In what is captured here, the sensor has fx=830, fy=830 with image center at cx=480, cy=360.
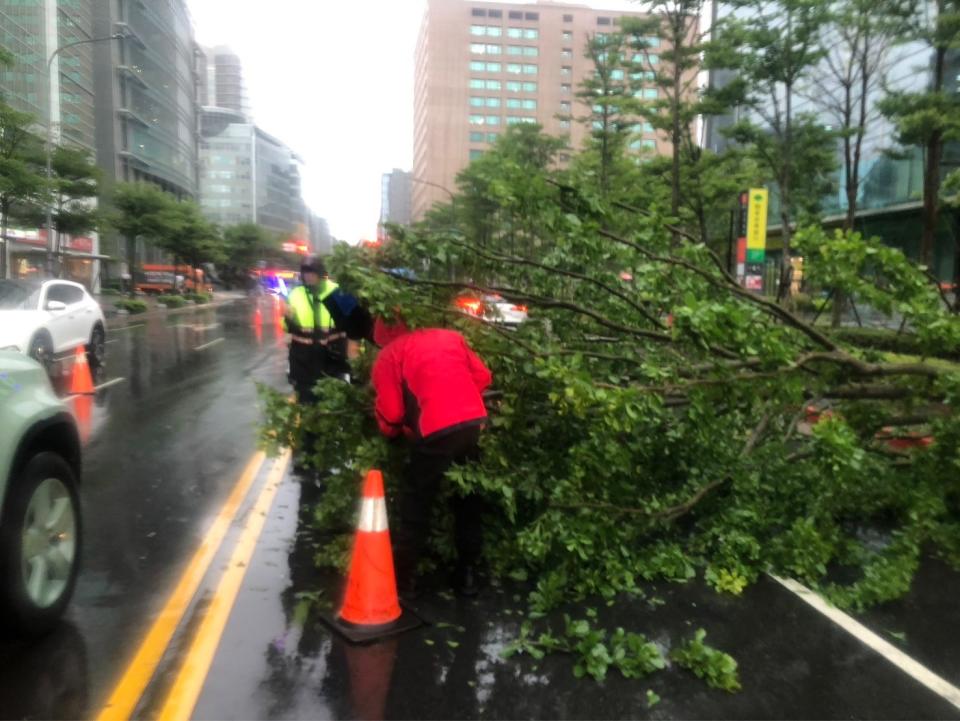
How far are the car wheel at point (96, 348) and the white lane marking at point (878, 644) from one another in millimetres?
13524

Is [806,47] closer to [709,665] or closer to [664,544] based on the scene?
[664,544]

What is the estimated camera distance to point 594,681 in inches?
146

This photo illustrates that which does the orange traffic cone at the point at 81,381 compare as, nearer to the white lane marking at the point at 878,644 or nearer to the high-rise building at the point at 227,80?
the white lane marking at the point at 878,644

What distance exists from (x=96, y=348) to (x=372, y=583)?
13.2m

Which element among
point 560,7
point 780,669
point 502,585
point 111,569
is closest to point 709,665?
point 780,669

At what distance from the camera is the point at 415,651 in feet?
13.1

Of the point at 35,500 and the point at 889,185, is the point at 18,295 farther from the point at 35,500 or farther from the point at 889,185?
the point at 889,185

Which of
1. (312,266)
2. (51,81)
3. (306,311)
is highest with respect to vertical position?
(51,81)

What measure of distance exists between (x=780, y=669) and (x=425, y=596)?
6.19 ft

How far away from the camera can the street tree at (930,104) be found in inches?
660

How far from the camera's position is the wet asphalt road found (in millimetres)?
3500

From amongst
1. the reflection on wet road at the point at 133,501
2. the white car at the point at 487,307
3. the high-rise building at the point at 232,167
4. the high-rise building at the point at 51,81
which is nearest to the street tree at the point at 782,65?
the reflection on wet road at the point at 133,501

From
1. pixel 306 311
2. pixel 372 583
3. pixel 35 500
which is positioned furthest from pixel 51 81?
pixel 372 583

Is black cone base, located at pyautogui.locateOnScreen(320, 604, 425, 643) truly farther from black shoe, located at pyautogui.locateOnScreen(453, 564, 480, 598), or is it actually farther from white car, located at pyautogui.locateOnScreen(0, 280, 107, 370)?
white car, located at pyautogui.locateOnScreen(0, 280, 107, 370)
